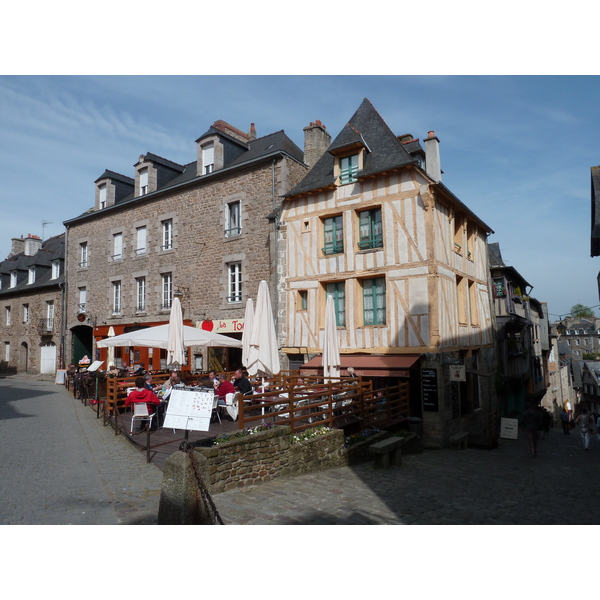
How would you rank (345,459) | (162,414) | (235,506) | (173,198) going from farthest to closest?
(173,198) < (162,414) < (345,459) < (235,506)

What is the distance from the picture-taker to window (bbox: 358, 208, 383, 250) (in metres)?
12.0

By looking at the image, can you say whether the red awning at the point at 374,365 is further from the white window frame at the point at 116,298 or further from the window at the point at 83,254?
the window at the point at 83,254

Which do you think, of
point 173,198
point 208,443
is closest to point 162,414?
point 208,443

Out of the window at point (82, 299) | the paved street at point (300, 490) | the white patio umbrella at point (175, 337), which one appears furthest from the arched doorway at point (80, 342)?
the white patio umbrella at point (175, 337)

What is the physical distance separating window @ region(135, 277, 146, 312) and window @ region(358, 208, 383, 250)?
31.1ft

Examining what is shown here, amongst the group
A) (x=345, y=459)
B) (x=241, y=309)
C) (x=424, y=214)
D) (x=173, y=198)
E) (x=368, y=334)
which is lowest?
(x=345, y=459)

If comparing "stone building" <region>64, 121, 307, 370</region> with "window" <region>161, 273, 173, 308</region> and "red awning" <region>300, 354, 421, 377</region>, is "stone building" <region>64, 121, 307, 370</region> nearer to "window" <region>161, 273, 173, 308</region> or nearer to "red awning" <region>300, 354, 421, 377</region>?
"window" <region>161, 273, 173, 308</region>

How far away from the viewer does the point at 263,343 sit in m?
8.77

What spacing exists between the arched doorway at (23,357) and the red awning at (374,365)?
19148mm

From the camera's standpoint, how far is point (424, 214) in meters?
11.2

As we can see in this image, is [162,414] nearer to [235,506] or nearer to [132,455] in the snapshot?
[132,455]

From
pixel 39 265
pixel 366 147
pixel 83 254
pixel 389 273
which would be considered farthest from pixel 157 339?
pixel 39 265

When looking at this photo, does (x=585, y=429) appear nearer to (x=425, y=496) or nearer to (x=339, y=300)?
(x=339, y=300)

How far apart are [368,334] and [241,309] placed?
4.55 metres
